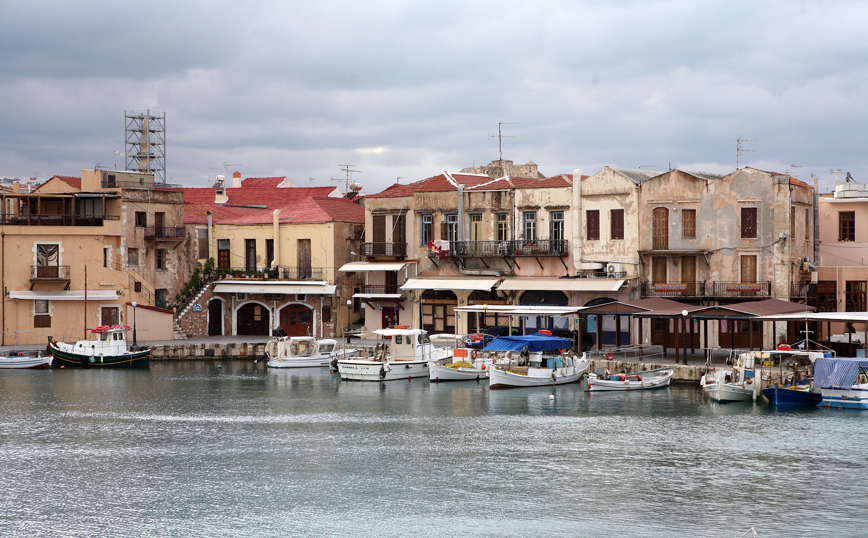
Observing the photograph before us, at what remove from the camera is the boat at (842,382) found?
34781mm

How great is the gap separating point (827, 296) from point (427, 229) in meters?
21.1

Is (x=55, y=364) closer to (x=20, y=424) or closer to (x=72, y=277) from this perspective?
(x=72, y=277)

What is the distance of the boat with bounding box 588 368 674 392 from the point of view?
39656 millimetres

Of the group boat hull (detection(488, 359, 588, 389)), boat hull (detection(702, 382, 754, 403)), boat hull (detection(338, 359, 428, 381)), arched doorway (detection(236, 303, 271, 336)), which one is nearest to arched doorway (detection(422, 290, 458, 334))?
boat hull (detection(338, 359, 428, 381))

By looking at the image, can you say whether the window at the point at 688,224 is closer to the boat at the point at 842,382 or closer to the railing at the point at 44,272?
the boat at the point at 842,382

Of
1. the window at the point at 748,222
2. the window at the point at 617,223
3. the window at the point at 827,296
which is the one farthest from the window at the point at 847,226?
the window at the point at 617,223

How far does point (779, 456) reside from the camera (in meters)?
27.9

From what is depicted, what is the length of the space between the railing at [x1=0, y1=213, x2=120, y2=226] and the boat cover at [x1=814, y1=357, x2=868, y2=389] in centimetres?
3729

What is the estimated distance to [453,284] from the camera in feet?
173

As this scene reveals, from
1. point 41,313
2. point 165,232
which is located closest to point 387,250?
point 165,232

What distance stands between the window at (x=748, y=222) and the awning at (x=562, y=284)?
6251 mm

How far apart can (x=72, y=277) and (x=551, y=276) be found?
25.3 metres

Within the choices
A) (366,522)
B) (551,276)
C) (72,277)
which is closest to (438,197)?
(551,276)

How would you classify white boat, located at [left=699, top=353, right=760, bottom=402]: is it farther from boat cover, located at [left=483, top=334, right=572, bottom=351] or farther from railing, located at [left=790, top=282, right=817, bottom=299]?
railing, located at [left=790, top=282, right=817, bottom=299]
